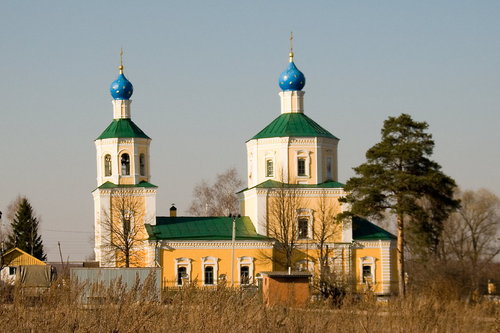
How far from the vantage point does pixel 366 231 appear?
4650cm

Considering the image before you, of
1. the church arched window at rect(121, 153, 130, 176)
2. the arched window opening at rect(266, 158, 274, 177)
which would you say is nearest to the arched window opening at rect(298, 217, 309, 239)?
the arched window opening at rect(266, 158, 274, 177)

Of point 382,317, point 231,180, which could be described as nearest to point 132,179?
point 231,180

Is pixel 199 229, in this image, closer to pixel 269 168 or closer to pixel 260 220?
pixel 260 220

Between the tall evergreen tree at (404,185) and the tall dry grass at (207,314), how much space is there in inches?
942

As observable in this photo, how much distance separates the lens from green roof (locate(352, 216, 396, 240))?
45781mm

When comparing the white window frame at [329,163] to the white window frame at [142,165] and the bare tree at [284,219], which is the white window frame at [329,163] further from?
the white window frame at [142,165]

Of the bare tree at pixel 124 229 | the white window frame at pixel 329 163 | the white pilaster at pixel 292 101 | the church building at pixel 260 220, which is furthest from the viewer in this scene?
the white pilaster at pixel 292 101

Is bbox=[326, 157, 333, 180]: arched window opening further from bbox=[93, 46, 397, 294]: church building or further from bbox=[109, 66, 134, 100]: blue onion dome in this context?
bbox=[109, 66, 134, 100]: blue onion dome

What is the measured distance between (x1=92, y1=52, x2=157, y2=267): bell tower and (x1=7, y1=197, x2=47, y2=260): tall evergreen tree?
38.4 feet

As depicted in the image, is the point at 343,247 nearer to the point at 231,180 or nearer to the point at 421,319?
the point at 231,180

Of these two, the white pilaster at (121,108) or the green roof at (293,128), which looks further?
the white pilaster at (121,108)

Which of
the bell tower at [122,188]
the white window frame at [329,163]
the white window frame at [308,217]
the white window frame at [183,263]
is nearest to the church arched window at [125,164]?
the bell tower at [122,188]

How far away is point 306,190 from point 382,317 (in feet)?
102

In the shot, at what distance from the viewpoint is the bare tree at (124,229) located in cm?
4447
